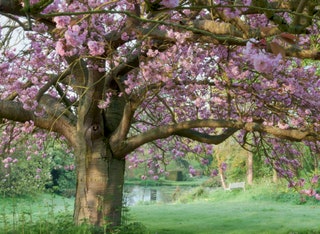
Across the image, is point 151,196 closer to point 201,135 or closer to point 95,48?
point 201,135

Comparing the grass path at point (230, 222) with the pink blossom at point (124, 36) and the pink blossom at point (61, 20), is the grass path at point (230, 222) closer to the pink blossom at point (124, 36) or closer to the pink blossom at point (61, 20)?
the pink blossom at point (124, 36)

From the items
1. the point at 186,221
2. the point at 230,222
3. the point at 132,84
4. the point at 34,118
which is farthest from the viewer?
the point at 186,221

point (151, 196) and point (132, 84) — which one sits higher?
point (132, 84)

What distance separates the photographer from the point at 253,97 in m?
7.80

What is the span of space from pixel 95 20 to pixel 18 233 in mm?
3599

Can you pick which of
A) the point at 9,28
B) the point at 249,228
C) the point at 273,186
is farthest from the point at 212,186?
the point at 9,28

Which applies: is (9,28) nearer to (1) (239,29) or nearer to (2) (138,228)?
(2) (138,228)

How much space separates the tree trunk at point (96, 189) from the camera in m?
8.30

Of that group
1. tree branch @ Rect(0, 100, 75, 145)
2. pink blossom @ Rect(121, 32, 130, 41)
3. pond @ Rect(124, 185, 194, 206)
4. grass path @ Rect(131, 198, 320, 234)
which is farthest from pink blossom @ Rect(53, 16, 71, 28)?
pond @ Rect(124, 185, 194, 206)

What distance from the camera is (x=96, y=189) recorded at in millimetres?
8359

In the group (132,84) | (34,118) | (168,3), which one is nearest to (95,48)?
(132,84)

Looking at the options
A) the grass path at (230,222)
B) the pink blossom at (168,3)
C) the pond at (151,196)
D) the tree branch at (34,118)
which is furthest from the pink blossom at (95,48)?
the pond at (151,196)

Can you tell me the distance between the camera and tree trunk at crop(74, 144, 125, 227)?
8.30 metres

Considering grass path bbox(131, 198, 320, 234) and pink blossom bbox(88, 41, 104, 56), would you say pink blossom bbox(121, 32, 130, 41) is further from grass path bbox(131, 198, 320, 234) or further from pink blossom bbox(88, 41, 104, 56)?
grass path bbox(131, 198, 320, 234)
